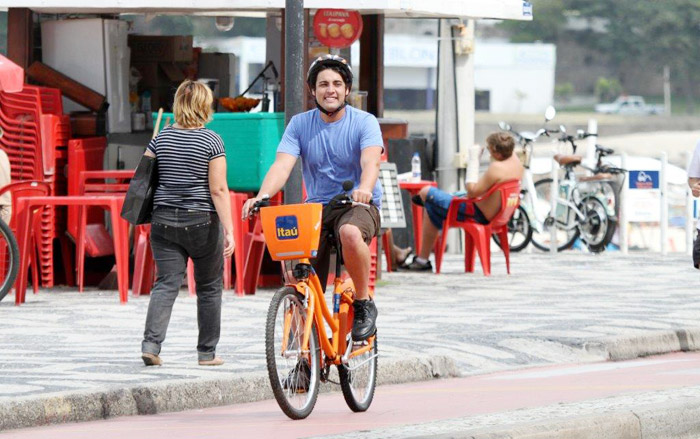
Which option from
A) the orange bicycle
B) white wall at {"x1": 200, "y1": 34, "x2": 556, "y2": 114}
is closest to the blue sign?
the orange bicycle

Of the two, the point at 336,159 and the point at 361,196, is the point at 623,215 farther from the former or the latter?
the point at 361,196

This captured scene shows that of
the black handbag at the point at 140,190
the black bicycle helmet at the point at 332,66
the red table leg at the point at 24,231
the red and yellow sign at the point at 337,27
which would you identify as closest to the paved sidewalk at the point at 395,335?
the red table leg at the point at 24,231

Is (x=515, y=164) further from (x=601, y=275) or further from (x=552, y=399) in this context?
(x=552, y=399)

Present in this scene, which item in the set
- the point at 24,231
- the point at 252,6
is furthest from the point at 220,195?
the point at 252,6

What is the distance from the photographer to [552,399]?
939 centimetres

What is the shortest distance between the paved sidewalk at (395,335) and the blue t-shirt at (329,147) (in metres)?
1.23

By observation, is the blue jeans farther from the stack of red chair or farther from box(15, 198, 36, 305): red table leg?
the stack of red chair

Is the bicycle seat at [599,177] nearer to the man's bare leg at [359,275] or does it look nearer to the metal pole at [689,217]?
the metal pole at [689,217]

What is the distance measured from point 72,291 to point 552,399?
6.42 metres

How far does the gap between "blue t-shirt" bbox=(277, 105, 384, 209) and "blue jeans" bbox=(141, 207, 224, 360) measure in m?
1.14

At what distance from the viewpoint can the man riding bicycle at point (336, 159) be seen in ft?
28.4

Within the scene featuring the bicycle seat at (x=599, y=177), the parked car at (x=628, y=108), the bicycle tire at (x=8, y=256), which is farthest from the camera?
the parked car at (x=628, y=108)

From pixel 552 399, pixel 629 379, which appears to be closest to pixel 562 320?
pixel 629 379

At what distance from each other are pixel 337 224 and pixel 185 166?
1.49 m
